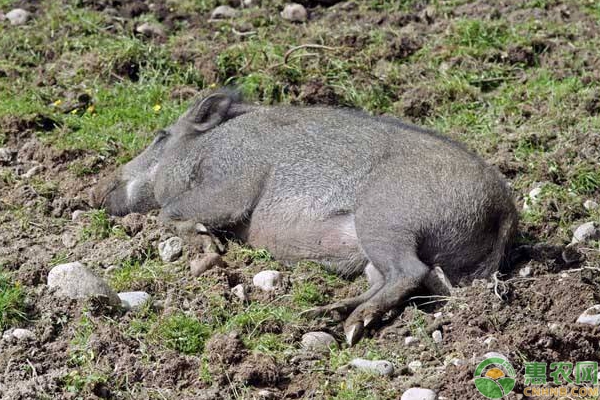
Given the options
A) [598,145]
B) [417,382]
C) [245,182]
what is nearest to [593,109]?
[598,145]

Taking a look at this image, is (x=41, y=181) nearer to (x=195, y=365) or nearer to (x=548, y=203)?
(x=195, y=365)

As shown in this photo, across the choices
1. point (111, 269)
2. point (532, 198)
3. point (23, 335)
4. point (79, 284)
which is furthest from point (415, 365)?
point (532, 198)

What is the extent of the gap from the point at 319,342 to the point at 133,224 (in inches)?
74.3

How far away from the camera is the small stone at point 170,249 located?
627 centimetres

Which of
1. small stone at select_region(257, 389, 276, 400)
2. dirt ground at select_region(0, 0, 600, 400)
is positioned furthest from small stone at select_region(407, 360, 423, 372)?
small stone at select_region(257, 389, 276, 400)

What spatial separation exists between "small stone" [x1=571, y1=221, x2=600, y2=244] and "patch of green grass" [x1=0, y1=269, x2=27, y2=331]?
3.06 meters

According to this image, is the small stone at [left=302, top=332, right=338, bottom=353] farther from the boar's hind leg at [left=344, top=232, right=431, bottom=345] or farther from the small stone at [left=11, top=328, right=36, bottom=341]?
the small stone at [left=11, top=328, right=36, bottom=341]

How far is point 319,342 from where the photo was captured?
17.1 ft

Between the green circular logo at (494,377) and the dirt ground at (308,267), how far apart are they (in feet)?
0.14

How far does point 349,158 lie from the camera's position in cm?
627

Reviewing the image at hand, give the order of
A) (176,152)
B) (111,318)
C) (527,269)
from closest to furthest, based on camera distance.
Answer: (111,318) → (527,269) → (176,152)

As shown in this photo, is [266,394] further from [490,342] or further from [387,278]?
[387,278]

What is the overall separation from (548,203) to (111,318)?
280 centimetres

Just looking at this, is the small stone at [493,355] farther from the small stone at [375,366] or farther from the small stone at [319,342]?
the small stone at [319,342]
